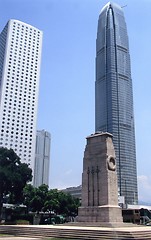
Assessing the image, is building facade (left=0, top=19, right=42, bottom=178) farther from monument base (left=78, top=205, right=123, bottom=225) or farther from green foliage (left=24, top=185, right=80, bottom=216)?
monument base (left=78, top=205, right=123, bottom=225)

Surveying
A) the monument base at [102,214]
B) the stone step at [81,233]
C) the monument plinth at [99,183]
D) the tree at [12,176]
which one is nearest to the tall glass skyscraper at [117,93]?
the tree at [12,176]

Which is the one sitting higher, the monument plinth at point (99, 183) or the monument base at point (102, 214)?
the monument plinth at point (99, 183)

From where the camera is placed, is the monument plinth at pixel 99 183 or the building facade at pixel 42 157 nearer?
the monument plinth at pixel 99 183

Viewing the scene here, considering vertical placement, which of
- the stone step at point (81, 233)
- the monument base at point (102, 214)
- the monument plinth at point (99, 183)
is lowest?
the stone step at point (81, 233)

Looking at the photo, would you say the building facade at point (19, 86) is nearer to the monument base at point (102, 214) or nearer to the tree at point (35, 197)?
the tree at point (35, 197)

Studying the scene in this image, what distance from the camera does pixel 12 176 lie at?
44531 millimetres

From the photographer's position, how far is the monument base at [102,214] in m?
25.3

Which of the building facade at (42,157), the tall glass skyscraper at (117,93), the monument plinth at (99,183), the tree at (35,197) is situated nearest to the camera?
the monument plinth at (99,183)

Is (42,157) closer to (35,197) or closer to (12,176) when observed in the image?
(12,176)

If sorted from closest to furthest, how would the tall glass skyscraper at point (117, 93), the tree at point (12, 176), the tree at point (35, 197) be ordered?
the tree at point (35, 197) < the tree at point (12, 176) < the tall glass skyscraper at point (117, 93)

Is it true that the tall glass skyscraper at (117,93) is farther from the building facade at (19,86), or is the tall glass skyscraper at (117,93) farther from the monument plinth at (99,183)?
the monument plinth at (99,183)

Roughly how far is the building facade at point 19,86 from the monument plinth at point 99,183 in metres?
71.6

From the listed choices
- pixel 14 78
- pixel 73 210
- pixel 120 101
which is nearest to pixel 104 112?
pixel 120 101

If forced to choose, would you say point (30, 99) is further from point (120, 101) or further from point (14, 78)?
point (120, 101)
